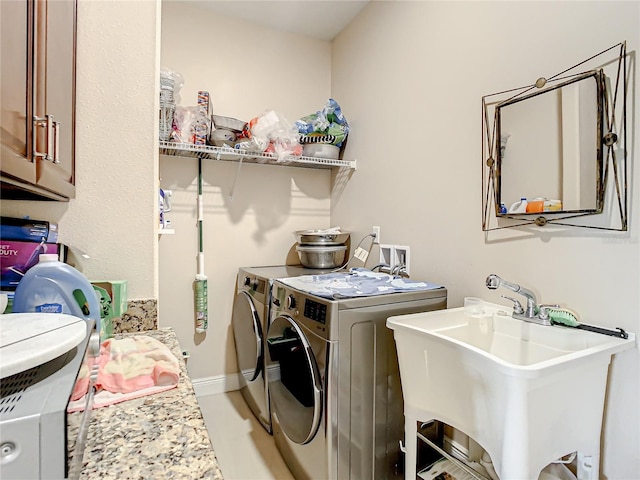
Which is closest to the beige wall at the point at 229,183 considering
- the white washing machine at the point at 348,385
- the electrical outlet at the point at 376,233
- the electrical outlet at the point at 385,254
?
the electrical outlet at the point at 376,233

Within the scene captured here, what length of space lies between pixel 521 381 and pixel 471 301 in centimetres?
68

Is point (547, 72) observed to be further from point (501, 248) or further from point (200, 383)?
point (200, 383)

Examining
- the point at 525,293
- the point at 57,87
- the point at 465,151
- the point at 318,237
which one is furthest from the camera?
the point at 318,237

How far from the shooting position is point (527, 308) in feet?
4.22

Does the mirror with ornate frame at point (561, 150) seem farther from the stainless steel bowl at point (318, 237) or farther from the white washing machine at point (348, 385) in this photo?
the stainless steel bowl at point (318, 237)

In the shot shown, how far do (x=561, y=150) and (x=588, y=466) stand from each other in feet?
3.55

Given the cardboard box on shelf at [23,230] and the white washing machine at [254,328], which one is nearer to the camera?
the cardboard box on shelf at [23,230]

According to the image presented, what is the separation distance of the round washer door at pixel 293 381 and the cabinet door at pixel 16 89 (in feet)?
3.78

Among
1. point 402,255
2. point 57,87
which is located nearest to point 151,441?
point 57,87

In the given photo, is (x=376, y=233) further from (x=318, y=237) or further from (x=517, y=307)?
(x=517, y=307)

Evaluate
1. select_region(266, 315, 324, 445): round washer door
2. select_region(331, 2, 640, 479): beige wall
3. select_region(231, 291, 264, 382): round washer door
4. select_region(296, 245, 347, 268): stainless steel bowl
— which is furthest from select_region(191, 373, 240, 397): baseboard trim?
select_region(331, 2, 640, 479): beige wall

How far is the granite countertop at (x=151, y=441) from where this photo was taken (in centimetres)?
58

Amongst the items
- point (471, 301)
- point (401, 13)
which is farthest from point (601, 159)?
point (401, 13)

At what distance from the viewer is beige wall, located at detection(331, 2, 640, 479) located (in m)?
1.11
